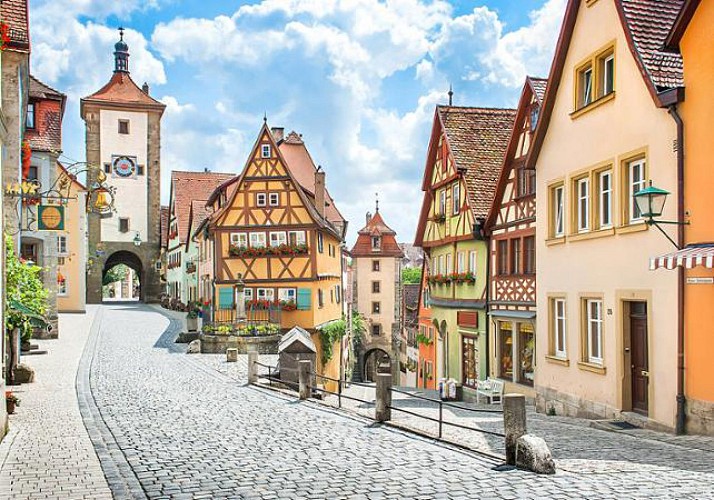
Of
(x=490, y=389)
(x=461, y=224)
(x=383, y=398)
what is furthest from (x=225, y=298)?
(x=383, y=398)

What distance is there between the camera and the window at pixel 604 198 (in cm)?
1581

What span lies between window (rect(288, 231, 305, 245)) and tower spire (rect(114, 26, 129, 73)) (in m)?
34.8

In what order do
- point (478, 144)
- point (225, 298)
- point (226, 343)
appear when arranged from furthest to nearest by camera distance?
point (225, 298)
point (226, 343)
point (478, 144)

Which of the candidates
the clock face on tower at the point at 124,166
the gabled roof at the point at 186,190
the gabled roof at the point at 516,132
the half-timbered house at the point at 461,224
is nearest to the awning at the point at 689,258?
the gabled roof at the point at 516,132

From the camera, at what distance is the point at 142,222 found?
200 ft

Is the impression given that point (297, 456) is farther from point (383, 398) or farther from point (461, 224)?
point (461, 224)

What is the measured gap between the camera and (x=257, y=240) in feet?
114

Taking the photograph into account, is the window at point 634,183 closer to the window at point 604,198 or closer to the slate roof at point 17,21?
the window at point 604,198

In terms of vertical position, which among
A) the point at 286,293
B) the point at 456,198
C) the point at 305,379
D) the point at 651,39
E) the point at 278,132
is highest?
the point at 278,132

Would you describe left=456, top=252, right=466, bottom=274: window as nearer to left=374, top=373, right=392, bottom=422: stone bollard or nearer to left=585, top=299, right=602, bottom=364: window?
left=585, top=299, right=602, bottom=364: window

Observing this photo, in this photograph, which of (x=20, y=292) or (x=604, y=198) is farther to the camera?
(x=20, y=292)

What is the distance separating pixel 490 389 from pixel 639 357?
7951mm

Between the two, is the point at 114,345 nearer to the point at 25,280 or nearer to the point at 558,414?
the point at 25,280

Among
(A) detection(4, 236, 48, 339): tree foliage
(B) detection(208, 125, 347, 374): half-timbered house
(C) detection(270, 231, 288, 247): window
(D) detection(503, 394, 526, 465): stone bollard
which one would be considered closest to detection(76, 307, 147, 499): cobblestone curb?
(A) detection(4, 236, 48, 339): tree foliage
